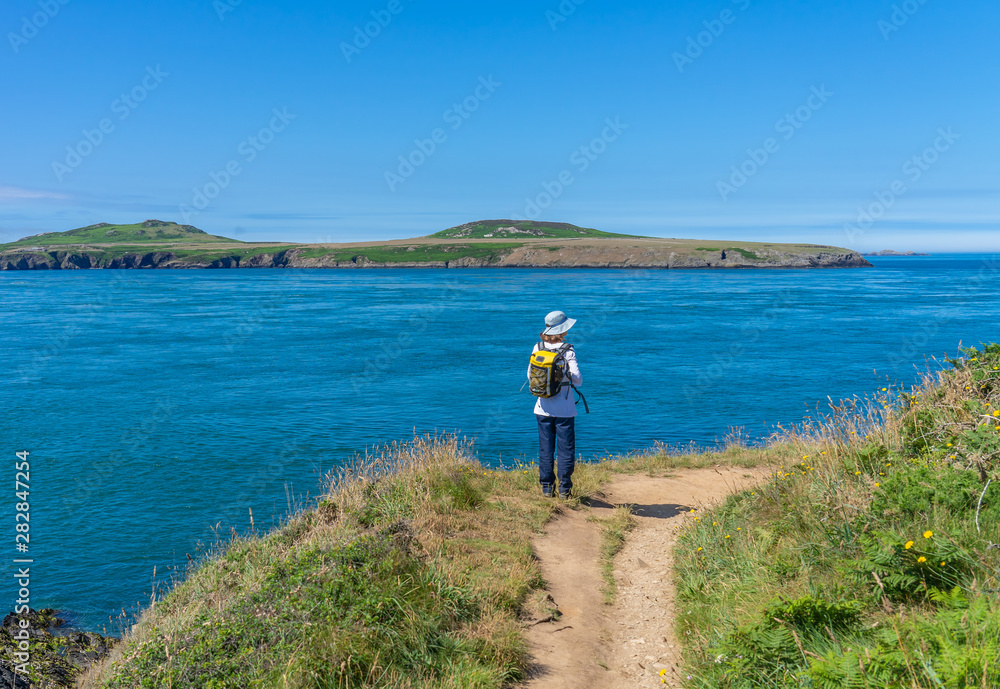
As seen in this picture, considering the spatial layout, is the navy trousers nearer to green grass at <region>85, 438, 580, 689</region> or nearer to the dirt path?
the dirt path

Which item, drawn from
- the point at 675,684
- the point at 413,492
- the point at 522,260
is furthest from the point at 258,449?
the point at 522,260

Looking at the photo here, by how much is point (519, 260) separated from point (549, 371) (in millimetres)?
162459

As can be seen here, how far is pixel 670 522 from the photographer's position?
955cm

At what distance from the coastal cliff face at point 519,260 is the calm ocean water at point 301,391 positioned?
98.3m

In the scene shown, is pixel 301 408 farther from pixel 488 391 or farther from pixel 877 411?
pixel 877 411

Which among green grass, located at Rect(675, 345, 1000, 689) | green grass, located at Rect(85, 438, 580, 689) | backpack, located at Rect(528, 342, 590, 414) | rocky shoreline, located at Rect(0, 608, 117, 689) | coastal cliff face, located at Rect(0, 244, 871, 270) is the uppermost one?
coastal cliff face, located at Rect(0, 244, 871, 270)

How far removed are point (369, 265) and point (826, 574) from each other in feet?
559

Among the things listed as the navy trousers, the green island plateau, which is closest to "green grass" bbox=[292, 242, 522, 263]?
the green island plateau

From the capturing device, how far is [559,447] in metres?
9.78

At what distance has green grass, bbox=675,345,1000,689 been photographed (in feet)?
12.7

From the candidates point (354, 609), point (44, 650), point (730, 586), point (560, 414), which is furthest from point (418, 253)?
point (354, 609)

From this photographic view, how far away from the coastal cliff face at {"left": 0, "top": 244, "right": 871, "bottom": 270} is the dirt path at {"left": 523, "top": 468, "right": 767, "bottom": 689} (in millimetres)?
154327

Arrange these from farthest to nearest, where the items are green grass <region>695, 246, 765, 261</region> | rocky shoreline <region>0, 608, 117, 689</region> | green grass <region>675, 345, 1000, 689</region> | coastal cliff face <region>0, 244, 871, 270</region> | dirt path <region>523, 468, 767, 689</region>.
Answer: green grass <region>695, 246, 765, 261</region>, coastal cliff face <region>0, 244, 871, 270</region>, rocky shoreline <region>0, 608, 117, 689</region>, dirt path <region>523, 468, 767, 689</region>, green grass <region>675, 345, 1000, 689</region>

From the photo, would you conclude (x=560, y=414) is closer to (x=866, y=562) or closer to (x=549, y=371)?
(x=549, y=371)
